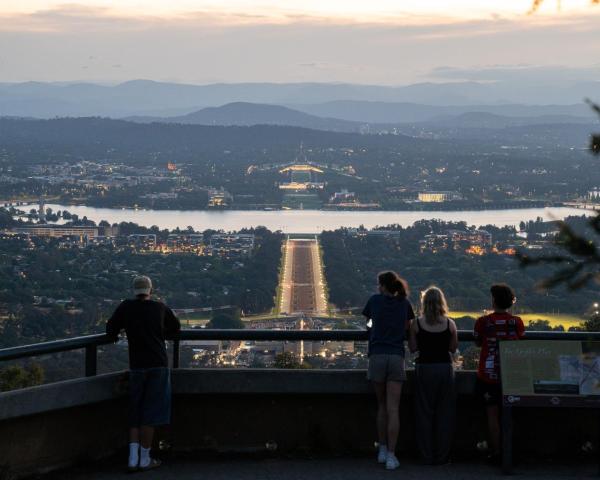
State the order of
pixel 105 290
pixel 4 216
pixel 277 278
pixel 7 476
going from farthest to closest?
pixel 4 216 < pixel 277 278 < pixel 105 290 < pixel 7 476

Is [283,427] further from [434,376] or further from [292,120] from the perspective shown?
[292,120]

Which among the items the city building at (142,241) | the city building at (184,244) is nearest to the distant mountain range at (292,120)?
the city building at (184,244)

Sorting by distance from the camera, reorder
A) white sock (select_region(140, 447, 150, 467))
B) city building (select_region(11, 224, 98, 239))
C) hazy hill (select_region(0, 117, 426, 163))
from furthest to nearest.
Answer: hazy hill (select_region(0, 117, 426, 163)) < city building (select_region(11, 224, 98, 239)) < white sock (select_region(140, 447, 150, 467))

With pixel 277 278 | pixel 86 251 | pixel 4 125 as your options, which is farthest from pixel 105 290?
pixel 4 125

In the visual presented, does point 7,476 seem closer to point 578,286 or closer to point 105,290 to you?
point 578,286

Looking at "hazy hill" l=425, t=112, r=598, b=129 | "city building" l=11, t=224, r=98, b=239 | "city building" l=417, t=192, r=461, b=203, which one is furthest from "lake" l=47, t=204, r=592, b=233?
"hazy hill" l=425, t=112, r=598, b=129

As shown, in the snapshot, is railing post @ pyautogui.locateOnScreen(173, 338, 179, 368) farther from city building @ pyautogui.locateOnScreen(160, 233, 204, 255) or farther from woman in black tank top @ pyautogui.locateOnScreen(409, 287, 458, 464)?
city building @ pyautogui.locateOnScreen(160, 233, 204, 255)

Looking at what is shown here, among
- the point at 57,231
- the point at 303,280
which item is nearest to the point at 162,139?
the point at 57,231
